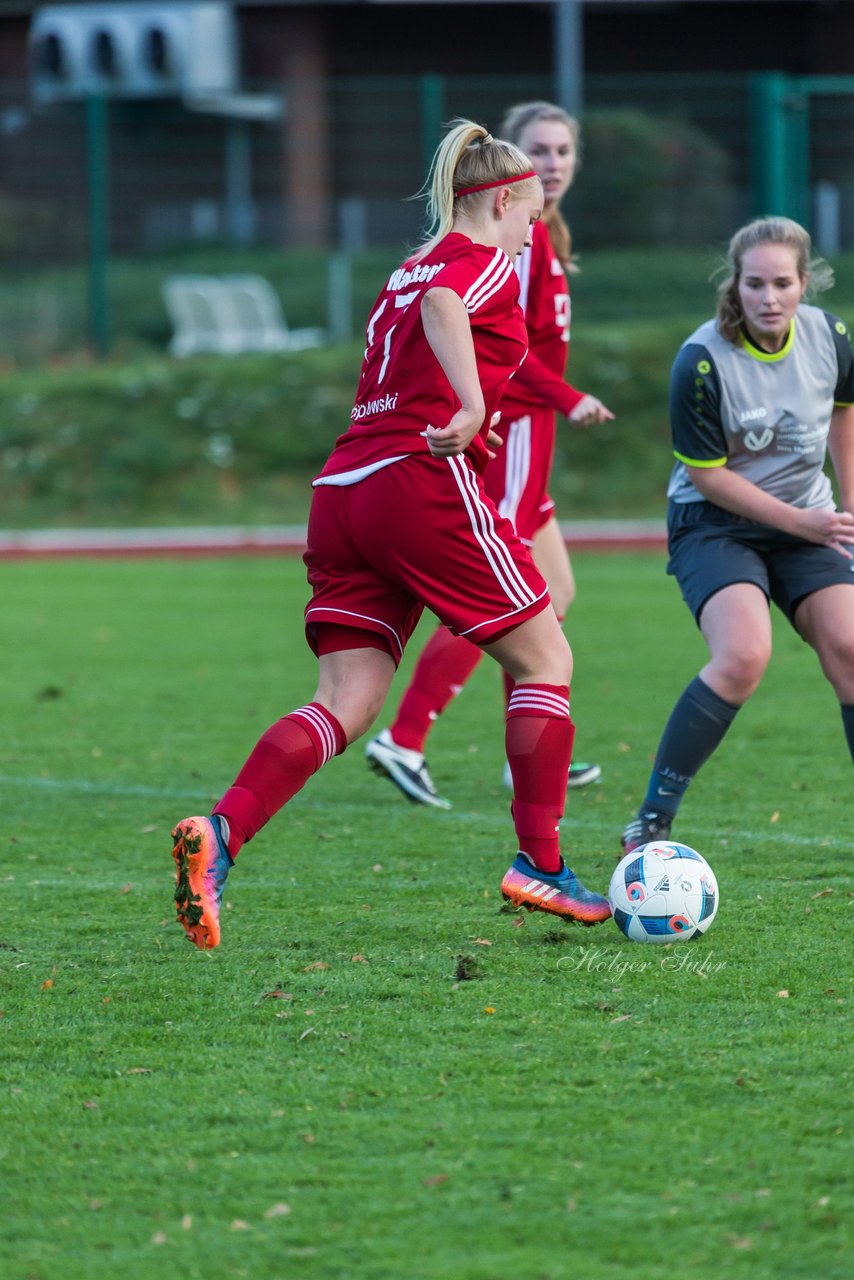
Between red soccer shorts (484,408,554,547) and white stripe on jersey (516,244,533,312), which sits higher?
white stripe on jersey (516,244,533,312)

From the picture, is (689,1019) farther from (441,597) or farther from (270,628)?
(270,628)

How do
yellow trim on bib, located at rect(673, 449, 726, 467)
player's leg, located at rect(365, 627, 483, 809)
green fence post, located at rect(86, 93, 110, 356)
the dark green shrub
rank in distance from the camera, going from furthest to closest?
1. the dark green shrub
2. green fence post, located at rect(86, 93, 110, 356)
3. player's leg, located at rect(365, 627, 483, 809)
4. yellow trim on bib, located at rect(673, 449, 726, 467)

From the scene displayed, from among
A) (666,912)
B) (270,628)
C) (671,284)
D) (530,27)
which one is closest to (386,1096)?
(666,912)

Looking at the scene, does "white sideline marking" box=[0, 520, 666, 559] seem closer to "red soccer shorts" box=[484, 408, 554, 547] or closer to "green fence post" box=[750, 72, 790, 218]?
"green fence post" box=[750, 72, 790, 218]

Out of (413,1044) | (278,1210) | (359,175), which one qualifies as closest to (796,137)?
(359,175)

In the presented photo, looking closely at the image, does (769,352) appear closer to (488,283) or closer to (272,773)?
(488,283)

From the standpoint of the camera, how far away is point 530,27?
99.2 ft

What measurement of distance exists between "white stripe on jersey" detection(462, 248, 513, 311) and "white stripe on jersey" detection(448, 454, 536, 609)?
362 millimetres

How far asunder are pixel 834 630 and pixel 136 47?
1049 inches

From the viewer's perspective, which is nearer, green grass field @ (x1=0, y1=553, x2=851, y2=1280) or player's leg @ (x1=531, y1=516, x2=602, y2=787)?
green grass field @ (x1=0, y1=553, x2=851, y2=1280)

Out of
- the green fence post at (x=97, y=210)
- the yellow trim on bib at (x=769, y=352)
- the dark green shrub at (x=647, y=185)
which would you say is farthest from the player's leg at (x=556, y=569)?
the green fence post at (x=97, y=210)

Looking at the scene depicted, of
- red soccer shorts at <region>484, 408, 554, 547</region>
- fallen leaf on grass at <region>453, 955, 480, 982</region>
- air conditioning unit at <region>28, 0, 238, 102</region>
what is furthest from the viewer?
air conditioning unit at <region>28, 0, 238, 102</region>

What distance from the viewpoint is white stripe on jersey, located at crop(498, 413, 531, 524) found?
638 centimetres

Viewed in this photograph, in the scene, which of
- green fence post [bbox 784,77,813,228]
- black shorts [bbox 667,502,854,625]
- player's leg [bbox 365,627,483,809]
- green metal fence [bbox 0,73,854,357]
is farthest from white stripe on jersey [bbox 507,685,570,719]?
green metal fence [bbox 0,73,854,357]
